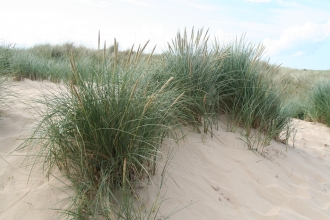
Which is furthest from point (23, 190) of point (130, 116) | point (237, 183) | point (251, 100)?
point (251, 100)

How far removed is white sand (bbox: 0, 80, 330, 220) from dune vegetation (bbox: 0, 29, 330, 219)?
167mm

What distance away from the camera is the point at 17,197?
96.0 inches

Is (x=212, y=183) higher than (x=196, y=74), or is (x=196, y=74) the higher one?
(x=196, y=74)

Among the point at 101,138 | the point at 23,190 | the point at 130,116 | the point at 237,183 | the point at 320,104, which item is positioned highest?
the point at 130,116

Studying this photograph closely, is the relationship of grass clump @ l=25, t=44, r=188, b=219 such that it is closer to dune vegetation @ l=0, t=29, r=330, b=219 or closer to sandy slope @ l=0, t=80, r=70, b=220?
dune vegetation @ l=0, t=29, r=330, b=219

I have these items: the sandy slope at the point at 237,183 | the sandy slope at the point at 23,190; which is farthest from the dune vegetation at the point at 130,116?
the sandy slope at the point at 237,183

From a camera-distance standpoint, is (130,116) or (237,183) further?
(237,183)

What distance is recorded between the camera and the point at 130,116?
2.41m

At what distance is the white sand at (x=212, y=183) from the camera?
2.46 meters

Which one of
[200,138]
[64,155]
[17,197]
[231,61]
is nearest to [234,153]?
[200,138]

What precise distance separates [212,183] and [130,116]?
122 cm

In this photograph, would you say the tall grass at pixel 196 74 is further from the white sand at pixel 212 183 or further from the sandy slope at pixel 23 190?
the sandy slope at pixel 23 190

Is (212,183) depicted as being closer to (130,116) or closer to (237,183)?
(237,183)

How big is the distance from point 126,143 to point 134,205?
47 centimetres
